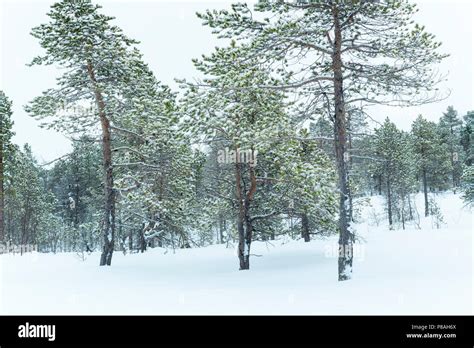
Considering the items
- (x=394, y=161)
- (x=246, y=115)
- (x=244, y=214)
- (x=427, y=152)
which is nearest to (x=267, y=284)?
(x=244, y=214)

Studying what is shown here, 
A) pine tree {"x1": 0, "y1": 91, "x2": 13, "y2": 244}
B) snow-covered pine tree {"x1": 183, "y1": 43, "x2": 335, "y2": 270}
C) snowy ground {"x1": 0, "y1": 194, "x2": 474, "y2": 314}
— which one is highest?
pine tree {"x1": 0, "y1": 91, "x2": 13, "y2": 244}

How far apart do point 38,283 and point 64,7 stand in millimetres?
11044

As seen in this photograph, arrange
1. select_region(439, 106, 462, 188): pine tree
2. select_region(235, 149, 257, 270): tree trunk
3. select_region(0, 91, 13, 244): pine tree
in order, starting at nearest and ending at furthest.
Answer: select_region(235, 149, 257, 270): tree trunk
select_region(0, 91, 13, 244): pine tree
select_region(439, 106, 462, 188): pine tree

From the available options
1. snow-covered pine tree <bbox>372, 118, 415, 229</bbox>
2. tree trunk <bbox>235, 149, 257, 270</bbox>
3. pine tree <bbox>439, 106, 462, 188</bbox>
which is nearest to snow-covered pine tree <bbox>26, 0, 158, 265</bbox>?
tree trunk <bbox>235, 149, 257, 270</bbox>

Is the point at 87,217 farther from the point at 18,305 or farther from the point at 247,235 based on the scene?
the point at 18,305

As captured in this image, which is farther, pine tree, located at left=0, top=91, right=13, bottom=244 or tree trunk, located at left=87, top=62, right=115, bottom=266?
pine tree, located at left=0, top=91, right=13, bottom=244

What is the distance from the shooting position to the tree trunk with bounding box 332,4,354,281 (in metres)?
11.1

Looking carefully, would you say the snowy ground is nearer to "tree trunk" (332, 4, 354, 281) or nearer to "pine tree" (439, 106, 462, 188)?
"tree trunk" (332, 4, 354, 281)

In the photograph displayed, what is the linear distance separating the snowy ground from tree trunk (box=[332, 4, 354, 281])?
1.89ft

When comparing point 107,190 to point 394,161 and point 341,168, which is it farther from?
point 394,161

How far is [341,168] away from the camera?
11320 mm

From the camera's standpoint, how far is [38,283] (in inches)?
540

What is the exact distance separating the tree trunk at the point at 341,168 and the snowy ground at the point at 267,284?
1.89 feet

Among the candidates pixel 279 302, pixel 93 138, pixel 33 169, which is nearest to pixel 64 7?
pixel 93 138
